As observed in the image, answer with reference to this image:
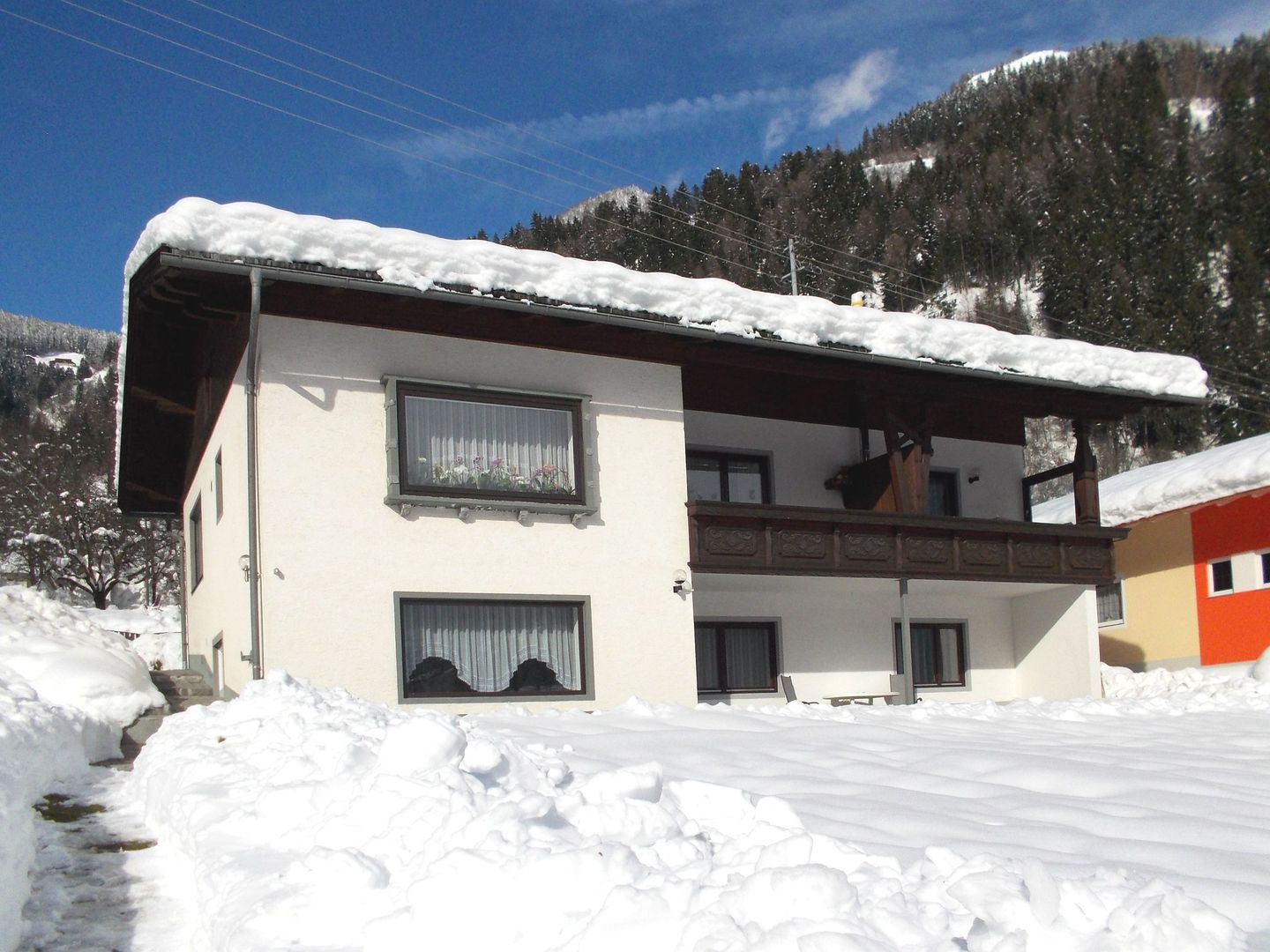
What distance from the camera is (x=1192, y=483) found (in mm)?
21891

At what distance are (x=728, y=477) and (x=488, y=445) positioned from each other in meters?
5.00

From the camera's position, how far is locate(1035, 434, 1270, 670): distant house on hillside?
21.6 metres

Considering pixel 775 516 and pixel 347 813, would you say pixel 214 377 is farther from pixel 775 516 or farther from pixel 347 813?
pixel 347 813

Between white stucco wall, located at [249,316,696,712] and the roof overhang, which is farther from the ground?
the roof overhang

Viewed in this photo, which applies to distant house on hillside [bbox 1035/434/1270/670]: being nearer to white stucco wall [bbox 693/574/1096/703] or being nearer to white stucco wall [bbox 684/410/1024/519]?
white stucco wall [bbox 684/410/1024/519]

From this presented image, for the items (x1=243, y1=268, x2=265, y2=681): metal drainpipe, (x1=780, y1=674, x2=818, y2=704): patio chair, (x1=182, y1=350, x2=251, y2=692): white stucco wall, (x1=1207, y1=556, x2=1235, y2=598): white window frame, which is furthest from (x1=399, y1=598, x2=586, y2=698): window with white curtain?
(x1=1207, y1=556, x2=1235, y2=598): white window frame

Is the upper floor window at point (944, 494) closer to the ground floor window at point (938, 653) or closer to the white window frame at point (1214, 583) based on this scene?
the ground floor window at point (938, 653)

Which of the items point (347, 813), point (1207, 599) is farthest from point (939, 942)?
point (1207, 599)

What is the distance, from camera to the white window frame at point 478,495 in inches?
500

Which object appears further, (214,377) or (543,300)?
(214,377)

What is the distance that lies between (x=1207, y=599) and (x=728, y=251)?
54136 mm

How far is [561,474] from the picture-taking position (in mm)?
13828

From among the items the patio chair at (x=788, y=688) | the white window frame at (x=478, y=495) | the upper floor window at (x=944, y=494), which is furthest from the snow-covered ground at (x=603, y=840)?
the upper floor window at (x=944, y=494)

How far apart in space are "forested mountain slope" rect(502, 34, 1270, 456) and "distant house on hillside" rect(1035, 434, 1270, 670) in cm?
2729
